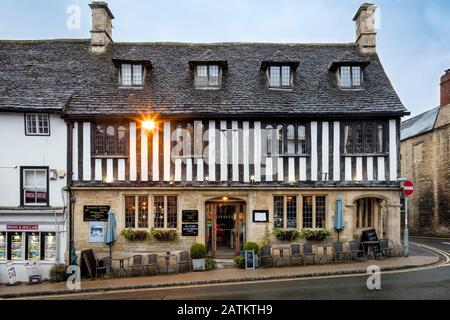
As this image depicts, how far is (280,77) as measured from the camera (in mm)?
16625

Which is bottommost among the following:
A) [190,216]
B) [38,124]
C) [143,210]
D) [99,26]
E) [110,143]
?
[190,216]

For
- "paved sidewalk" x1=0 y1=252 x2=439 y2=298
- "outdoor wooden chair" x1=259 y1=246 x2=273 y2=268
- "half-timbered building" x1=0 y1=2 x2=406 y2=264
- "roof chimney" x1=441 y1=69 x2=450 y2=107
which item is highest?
"roof chimney" x1=441 y1=69 x2=450 y2=107

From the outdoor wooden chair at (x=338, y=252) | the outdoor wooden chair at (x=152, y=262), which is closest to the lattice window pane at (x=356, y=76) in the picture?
the outdoor wooden chair at (x=338, y=252)

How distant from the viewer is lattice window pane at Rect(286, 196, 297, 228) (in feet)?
50.3

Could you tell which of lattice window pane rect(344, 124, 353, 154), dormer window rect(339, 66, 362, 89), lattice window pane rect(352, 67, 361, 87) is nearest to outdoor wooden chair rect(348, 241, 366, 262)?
lattice window pane rect(344, 124, 353, 154)

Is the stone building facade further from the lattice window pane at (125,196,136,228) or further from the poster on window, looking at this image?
the poster on window

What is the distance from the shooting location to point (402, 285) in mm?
10758

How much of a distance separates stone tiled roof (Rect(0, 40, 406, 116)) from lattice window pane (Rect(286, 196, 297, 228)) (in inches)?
143

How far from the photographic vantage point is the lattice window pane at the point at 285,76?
16.6 m

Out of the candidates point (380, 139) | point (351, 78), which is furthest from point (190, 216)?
point (351, 78)

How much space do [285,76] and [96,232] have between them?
420 inches

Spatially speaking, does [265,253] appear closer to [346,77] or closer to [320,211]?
[320,211]

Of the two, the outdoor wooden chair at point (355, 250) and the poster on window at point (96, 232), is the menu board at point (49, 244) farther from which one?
the outdoor wooden chair at point (355, 250)
